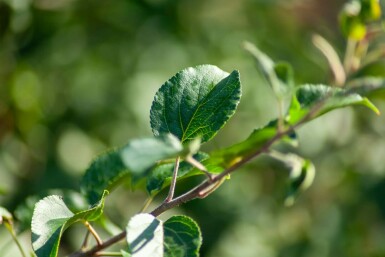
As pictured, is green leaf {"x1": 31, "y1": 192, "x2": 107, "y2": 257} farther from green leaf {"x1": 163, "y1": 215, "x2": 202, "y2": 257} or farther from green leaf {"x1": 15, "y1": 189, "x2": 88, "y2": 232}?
green leaf {"x1": 15, "y1": 189, "x2": 88, "y2": 232}

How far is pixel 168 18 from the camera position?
204 centimetres

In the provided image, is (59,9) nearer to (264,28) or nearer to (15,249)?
(264,28)

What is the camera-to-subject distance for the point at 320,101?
27.8 inches

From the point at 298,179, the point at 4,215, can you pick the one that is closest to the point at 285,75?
the point at 298,179

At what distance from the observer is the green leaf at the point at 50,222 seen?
62 cm

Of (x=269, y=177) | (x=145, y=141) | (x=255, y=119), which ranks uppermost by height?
(x=145, y=141)

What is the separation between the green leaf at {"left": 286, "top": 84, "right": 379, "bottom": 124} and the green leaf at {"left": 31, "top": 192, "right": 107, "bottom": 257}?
0.22 meters

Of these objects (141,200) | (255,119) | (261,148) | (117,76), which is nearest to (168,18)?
(117,76)

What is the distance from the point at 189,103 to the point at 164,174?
100 mm

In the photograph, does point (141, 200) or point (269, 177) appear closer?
point (141, 200)

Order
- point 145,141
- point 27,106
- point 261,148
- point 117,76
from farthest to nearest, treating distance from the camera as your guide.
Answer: point 117,76 → point 27,106 → point 261,148 → point 145,141

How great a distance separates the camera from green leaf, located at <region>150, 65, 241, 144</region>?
716mm

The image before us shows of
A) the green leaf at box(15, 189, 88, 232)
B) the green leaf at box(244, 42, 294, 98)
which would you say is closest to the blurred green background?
the green leaf at box(15, 189, 88, 232)

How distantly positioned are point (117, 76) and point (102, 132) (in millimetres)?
166
